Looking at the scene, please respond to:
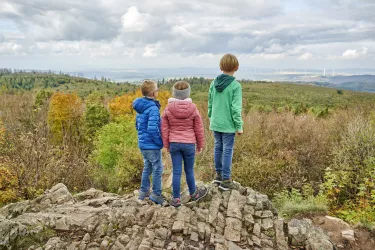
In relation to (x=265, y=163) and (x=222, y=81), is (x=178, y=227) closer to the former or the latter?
(x=222, y=81)

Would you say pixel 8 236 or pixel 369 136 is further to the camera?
pixel 369 136

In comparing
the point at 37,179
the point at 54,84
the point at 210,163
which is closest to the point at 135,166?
the point at 210,163

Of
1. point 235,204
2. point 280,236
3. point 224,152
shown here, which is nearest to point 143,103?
point 224,152

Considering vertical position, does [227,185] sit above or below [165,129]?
below

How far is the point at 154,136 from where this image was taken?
222 inches

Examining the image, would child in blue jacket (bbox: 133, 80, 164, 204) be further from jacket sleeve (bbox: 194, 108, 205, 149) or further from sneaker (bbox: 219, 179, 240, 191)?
sneaker (bbox: 219, 179, 240, 191)

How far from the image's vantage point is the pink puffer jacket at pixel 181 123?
537cm

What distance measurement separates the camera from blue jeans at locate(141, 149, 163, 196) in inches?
229

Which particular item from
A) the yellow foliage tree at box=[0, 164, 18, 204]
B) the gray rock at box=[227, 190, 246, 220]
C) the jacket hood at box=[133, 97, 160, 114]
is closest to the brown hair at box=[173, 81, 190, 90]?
the jacket hood at box=[133, 97, 160, 114]

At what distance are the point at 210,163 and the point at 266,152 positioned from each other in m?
4.31

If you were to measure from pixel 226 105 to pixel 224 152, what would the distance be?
1.02m

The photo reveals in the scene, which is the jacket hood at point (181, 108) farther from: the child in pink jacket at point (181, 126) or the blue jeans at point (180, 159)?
the blue jeans at point (180, 159)

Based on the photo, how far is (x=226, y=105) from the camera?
589 cm

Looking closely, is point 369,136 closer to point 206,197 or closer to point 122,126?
point 206,197
